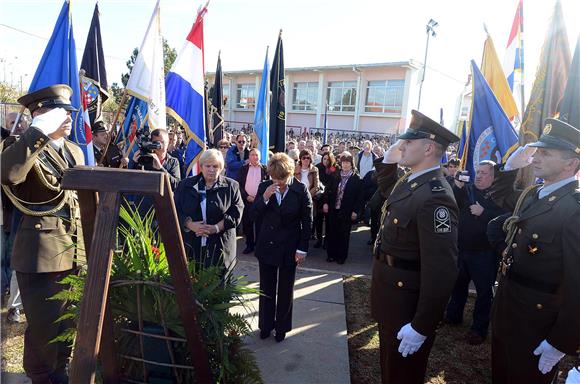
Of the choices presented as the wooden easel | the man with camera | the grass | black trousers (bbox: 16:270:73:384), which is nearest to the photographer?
black trousers (bbox: 16:270:73:384)

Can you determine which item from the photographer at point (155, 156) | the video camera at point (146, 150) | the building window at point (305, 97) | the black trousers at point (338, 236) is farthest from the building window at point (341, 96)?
the video camera at point (146, 150)

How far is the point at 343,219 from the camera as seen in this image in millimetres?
6566

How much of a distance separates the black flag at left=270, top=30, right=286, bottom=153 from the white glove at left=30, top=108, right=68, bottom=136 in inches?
196

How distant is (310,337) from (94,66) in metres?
4.69

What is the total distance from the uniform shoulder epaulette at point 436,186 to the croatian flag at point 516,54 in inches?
136

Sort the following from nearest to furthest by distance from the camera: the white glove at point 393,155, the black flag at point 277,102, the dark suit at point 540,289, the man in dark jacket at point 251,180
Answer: the dark suit at point 540,289, the white glove at point 393,155, the man in dark jacket at point 251,180, the black flag at point 277,102

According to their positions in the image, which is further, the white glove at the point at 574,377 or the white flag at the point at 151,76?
the white flag at the point at 151,76

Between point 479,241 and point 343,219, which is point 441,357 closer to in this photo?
point 479,241

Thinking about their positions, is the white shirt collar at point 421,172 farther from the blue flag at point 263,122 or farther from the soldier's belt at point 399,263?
the blue flag at point 263,122

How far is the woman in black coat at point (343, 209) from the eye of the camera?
6.56 meters

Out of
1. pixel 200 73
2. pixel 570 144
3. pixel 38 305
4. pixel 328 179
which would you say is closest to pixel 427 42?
pixel 328 179

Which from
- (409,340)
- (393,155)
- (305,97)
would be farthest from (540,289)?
(305,97)

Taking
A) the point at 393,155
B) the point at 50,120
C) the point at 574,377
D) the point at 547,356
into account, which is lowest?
the point at 547,356

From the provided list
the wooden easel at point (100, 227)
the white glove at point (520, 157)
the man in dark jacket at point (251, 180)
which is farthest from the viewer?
the man in dark jacket at point (251, 180)
